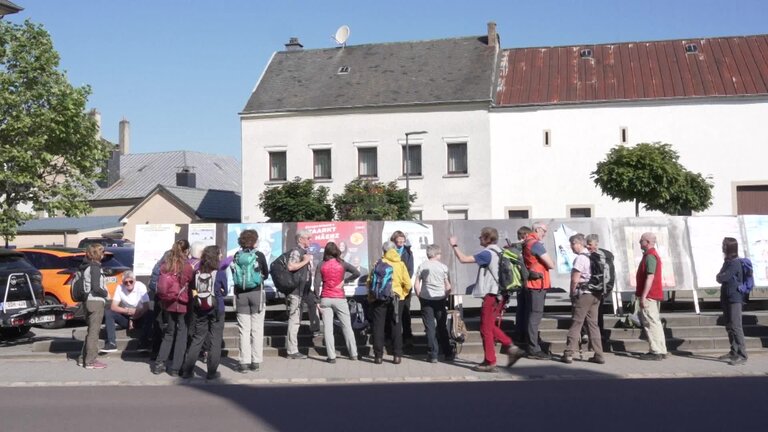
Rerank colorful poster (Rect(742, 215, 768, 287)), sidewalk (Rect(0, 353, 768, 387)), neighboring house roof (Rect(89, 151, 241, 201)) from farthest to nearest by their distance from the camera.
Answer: neighboring house roof (Rect(89, 151, 241, 201))
colorful poster (Rect(742, 215, 768, 287))
sidewalk (Rect(0, 353, 768, 387))

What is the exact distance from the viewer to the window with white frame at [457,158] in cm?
4309

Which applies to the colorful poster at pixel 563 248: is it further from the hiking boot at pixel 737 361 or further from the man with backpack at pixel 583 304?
the hiking boot at pixel 737 361

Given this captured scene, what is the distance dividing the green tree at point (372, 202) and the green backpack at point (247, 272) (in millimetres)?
24868

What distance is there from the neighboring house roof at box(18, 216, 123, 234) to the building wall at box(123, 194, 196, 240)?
3603mm

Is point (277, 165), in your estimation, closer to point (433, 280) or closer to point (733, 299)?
point (433, 280)

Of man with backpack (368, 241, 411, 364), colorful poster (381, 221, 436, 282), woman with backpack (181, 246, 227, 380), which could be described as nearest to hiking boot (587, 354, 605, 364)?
man with backpack (368, 241, 411, 364)

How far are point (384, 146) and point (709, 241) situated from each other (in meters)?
28.8

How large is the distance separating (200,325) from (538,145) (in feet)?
102

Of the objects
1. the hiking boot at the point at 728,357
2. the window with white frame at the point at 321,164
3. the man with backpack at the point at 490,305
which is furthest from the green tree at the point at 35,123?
the hiking boot at the point at 728,357

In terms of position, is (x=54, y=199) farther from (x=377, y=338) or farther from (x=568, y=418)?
(x=568, y=418)

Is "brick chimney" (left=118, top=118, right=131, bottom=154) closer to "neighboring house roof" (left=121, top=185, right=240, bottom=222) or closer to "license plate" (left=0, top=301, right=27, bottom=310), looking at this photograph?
"neighboring house roof" (left=121, top=185, right=240, bottom=222)

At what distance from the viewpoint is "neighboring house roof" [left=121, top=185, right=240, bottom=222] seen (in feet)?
198

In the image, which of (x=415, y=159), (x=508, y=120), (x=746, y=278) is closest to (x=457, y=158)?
(x=415, y=159)

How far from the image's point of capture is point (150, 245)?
17.0 meters
